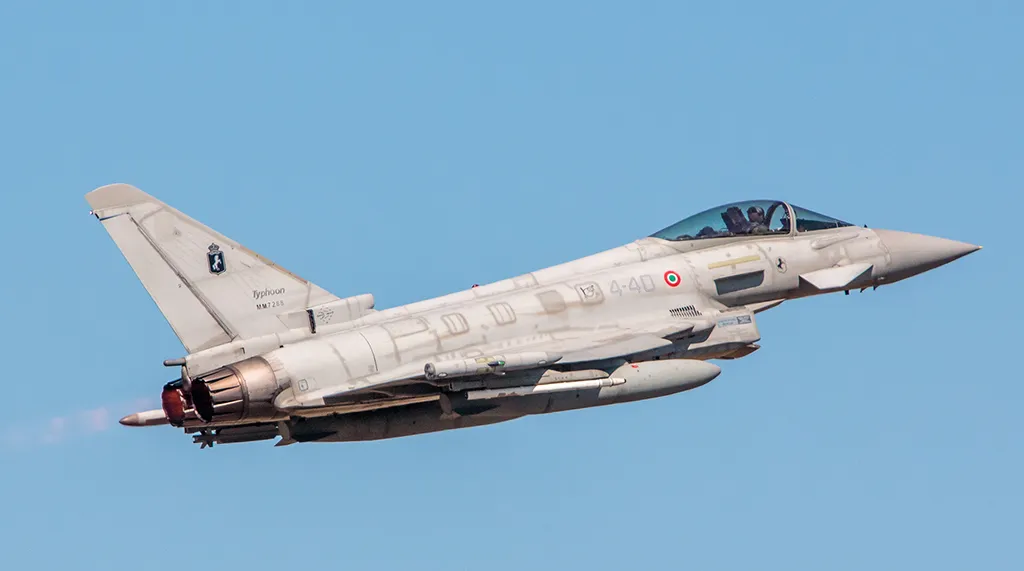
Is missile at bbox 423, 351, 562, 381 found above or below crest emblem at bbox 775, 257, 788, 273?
below

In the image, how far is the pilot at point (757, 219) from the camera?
3484 centimetres

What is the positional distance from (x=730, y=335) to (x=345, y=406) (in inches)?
269

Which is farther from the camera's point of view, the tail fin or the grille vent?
the grille vent

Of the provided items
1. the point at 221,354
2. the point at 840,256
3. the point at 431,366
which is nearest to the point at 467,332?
the point at 431,366

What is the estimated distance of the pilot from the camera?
1372 inches

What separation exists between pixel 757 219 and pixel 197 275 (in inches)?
390

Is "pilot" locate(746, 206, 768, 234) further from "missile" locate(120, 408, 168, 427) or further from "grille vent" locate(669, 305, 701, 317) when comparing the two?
"missile" locate(120, 408, 168, 427)

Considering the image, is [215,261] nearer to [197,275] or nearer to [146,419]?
[197,275]

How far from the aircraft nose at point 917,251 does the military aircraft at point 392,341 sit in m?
3.44

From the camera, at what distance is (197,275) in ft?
100

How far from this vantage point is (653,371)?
3144 centimetres

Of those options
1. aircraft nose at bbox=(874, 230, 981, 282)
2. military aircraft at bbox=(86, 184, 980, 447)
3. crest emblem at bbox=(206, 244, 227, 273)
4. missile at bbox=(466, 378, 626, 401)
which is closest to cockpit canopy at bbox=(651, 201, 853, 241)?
aircraft nose at bbox=(874, 230, 981, 282)

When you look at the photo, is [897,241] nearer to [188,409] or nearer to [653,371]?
[653,371]

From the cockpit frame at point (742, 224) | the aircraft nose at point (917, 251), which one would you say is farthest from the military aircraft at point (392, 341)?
the aircraft nose at point (917, 251)
